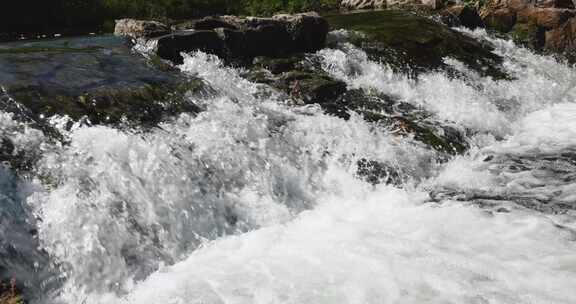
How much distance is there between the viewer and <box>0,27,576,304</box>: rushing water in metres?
5.12

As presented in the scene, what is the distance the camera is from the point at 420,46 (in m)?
13.8

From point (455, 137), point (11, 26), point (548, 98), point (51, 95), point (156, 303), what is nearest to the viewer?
point (156, 303)

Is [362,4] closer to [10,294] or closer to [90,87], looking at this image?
[90,87]

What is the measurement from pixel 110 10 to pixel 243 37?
14.9 m

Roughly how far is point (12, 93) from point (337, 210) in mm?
4886

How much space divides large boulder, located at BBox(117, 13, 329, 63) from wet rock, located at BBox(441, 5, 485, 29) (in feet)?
23.6

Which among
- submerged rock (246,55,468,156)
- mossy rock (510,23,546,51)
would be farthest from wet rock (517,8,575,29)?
submerged rock (246,55,468,156)

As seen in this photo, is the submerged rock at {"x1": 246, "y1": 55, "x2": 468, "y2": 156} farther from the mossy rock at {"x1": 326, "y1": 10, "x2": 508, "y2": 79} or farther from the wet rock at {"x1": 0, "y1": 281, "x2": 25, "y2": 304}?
the wet rock at {"x1": 0, "y1": 281, "x2": 25, "y2": 304}

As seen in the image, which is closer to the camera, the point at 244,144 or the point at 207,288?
the point at 207,288

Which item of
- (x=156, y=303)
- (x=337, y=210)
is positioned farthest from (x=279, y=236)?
(x=156, y=303)

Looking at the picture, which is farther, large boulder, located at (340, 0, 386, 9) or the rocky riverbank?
large boulder, located at (340, 0, 386, 9)

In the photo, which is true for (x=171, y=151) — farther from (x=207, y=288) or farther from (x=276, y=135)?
(x=207, y=288)

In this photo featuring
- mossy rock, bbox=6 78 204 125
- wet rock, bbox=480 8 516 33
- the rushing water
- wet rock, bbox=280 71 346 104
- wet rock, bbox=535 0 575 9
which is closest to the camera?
the rushing water

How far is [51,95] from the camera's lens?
770 centimetres
